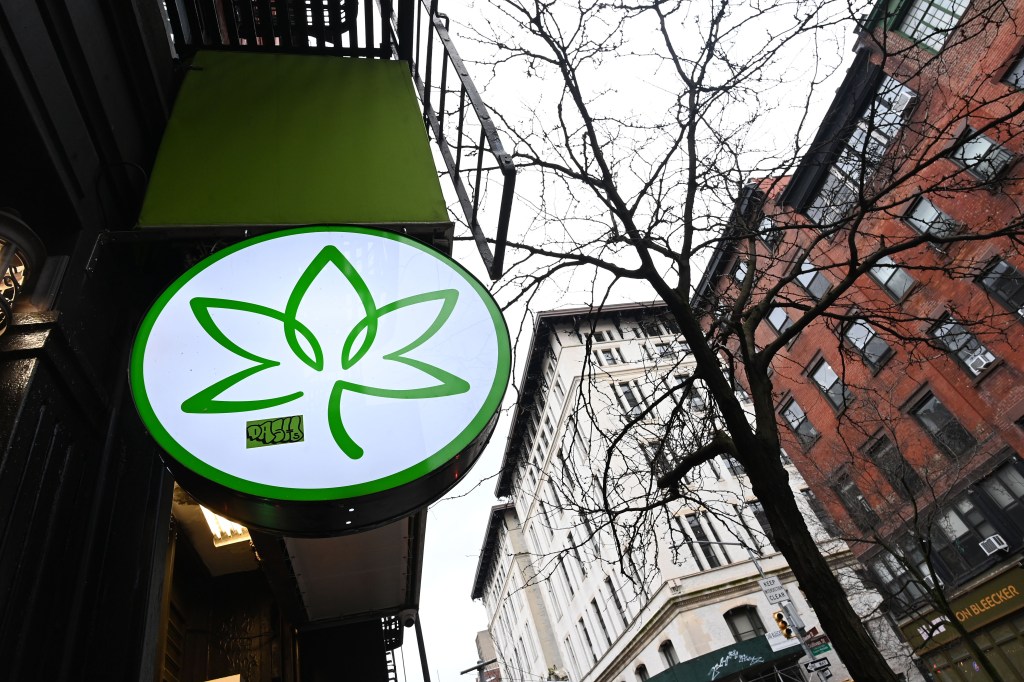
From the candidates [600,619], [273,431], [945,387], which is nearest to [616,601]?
[600,619]

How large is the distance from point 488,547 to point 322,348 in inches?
2161

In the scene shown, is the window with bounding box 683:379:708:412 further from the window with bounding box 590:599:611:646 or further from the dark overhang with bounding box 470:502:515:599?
the dark overhang with bounding box 470:502:515:599

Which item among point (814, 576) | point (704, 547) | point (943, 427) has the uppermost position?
point (704, 547)

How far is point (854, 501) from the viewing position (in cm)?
2352

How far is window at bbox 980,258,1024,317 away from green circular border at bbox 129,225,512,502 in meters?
19.9

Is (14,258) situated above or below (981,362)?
below

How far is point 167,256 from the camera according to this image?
3191 millimetres

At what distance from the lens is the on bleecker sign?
175 cm

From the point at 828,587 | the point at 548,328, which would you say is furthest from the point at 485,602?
the point at 828,587

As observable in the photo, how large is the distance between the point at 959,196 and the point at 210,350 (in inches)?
944

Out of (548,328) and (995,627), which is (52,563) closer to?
(995,627)

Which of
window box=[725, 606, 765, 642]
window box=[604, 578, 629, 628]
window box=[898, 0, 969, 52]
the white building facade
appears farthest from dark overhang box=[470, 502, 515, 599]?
window box=[898, 0, 969, 52]

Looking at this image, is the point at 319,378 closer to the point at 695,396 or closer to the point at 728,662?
the point at 695,396

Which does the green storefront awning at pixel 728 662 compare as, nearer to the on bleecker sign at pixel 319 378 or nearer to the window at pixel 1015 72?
the window at pixel 1015 72
